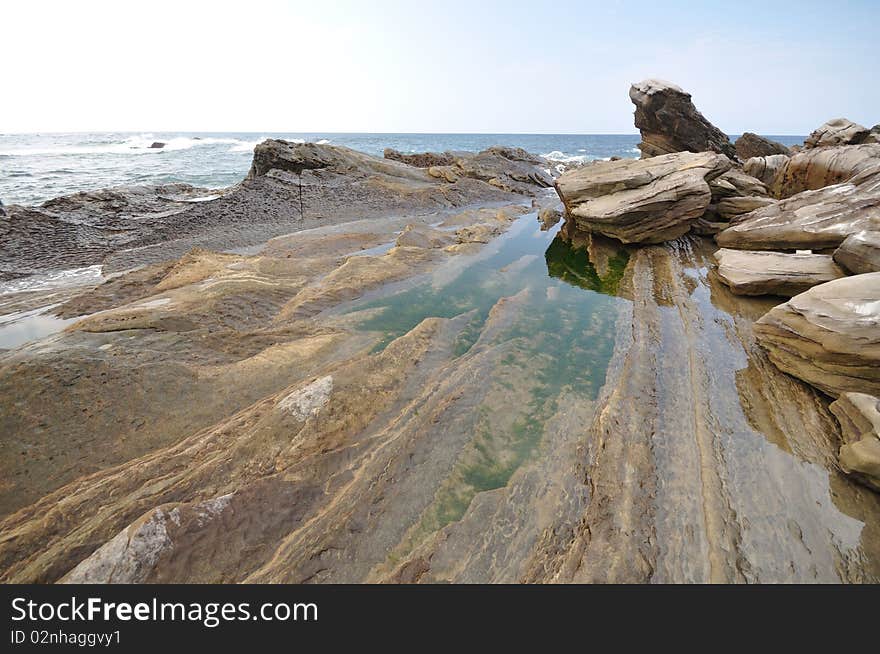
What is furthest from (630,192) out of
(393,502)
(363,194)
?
(393,502)

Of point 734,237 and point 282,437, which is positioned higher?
point 734,237

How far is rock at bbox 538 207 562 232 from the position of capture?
1373cm

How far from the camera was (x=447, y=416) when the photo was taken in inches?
167

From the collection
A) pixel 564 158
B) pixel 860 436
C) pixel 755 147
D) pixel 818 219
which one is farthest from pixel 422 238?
pixel 564 158

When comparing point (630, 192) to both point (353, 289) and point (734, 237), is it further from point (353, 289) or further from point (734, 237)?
point (353, 289)

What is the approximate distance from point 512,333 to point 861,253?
17.1 feet

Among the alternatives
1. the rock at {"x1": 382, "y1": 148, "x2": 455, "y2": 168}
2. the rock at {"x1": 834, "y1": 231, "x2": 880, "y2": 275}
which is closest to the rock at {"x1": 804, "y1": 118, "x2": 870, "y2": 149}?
the rock at {"x1": 834, "y1": 231, "x2": 880, "y2": 275}

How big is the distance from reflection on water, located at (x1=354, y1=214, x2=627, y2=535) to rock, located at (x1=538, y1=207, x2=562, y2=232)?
3386 millimetres

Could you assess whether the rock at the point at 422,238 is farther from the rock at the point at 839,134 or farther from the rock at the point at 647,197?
the rock at the point at 839,134

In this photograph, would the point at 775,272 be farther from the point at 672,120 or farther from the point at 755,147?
the point at 755,147

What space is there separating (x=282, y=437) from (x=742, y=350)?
6.32m

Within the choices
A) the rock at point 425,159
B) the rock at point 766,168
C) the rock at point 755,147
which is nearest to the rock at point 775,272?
the rock at point 766,168

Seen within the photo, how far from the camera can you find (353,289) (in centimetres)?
731
